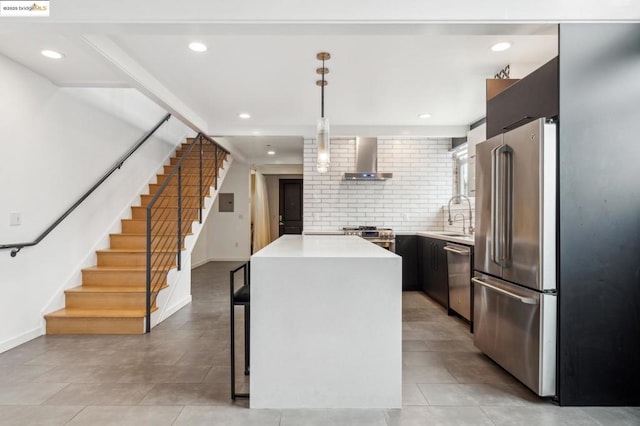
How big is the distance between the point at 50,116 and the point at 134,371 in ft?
8.47

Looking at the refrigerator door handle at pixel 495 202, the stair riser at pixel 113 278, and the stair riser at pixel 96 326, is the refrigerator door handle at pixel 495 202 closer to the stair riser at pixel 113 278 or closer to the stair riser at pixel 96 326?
the stair riser at pixel 96 326

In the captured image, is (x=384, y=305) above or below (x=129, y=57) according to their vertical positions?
below

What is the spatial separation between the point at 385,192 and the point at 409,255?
112 centimetres

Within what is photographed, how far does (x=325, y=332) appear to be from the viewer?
1.96 m

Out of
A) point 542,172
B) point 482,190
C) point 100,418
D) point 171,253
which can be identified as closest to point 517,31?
point 542,172

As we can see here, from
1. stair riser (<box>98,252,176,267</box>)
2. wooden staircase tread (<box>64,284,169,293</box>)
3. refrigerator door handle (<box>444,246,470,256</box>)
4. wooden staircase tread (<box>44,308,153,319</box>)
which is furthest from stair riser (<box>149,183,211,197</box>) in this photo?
refrigerator door handle (<box>444,246,470,256</box>)

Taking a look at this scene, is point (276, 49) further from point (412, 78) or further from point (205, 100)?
point (205, 100)

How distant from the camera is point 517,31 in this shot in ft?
7.01

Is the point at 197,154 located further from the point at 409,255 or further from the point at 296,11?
the point at 296,11

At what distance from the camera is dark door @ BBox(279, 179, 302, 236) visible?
1059 cm

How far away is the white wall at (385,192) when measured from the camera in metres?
5.62

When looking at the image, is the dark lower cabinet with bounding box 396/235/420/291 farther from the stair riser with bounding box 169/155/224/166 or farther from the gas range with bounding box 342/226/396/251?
the stair riser with bounding box 169/155/224/166

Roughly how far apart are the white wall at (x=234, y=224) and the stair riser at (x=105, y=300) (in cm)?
507

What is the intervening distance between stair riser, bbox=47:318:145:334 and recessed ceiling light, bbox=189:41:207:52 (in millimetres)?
2489
